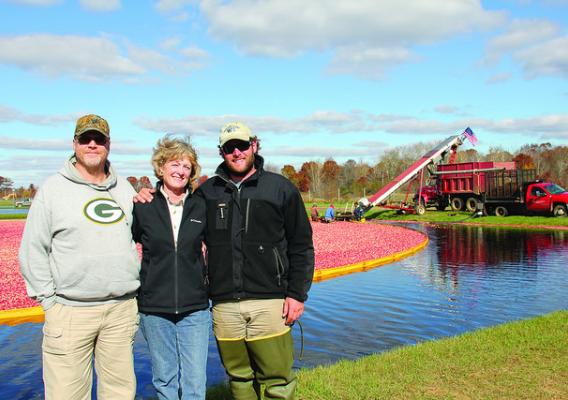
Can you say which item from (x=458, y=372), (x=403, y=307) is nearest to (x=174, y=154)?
(x=458, y=372)

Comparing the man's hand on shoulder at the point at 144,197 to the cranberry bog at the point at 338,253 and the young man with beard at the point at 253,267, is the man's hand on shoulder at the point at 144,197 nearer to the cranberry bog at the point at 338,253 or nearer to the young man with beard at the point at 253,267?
the young man with beard at the point at 253,267

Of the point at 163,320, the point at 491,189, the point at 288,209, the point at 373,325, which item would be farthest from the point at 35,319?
the point at 491,189

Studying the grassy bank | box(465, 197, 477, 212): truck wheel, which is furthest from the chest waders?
box(465, 197, 477, 212): truck wheel

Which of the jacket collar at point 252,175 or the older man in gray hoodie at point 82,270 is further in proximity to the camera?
the jacket collar at point 252,175

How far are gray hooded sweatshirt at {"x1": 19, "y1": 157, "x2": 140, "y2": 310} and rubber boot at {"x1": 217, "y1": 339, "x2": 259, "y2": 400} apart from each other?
84cm

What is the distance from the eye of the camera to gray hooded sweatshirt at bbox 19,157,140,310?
3568 mm

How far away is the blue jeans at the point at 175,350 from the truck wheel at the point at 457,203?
36570mm

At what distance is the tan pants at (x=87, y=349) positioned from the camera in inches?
142

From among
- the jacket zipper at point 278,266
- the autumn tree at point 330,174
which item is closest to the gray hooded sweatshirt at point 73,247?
the jacket zipper at point 278,266

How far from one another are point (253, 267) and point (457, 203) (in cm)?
3669

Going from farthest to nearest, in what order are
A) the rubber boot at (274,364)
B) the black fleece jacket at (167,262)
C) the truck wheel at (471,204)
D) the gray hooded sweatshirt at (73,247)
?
the truck wheel at (471,204)
the rubber boot at (274,364)
the black fleece jacket at (167,262)
the gray hooded sweatshirt at (73,247)

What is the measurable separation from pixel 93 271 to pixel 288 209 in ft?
4.69

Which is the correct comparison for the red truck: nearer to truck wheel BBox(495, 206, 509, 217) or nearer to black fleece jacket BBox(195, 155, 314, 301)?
truck wheel BBox(495, 206, 509, 217)

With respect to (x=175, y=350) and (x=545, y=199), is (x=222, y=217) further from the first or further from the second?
(x=545, y=199)
